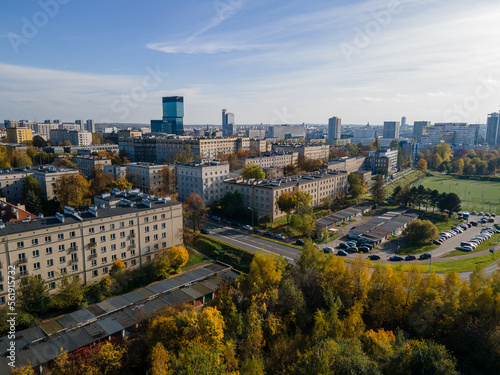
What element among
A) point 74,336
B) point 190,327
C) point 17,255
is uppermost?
A: point 17,255

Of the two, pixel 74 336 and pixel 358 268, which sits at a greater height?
pixel 358 268

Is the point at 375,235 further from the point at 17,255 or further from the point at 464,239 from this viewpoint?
the point at 17,255

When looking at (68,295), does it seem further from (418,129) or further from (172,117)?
(418,129)

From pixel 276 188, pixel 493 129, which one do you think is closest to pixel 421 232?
pixel 276 188

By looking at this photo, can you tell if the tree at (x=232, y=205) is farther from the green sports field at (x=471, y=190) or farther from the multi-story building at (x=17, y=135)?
the multi-story building at (x=17, y=135)

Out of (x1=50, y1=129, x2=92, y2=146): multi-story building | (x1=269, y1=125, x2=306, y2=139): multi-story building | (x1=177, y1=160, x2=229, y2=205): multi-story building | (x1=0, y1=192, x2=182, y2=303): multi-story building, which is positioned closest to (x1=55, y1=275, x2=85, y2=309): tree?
(x1=0, y1=192, x2=182, y2=303): multi-story building

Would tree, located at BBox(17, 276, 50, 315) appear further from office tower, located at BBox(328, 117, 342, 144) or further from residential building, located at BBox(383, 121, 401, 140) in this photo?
residential building, located at BBox(383, 121, 401, 140)

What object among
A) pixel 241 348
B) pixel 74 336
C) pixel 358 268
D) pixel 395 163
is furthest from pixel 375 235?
pixel 395 163
